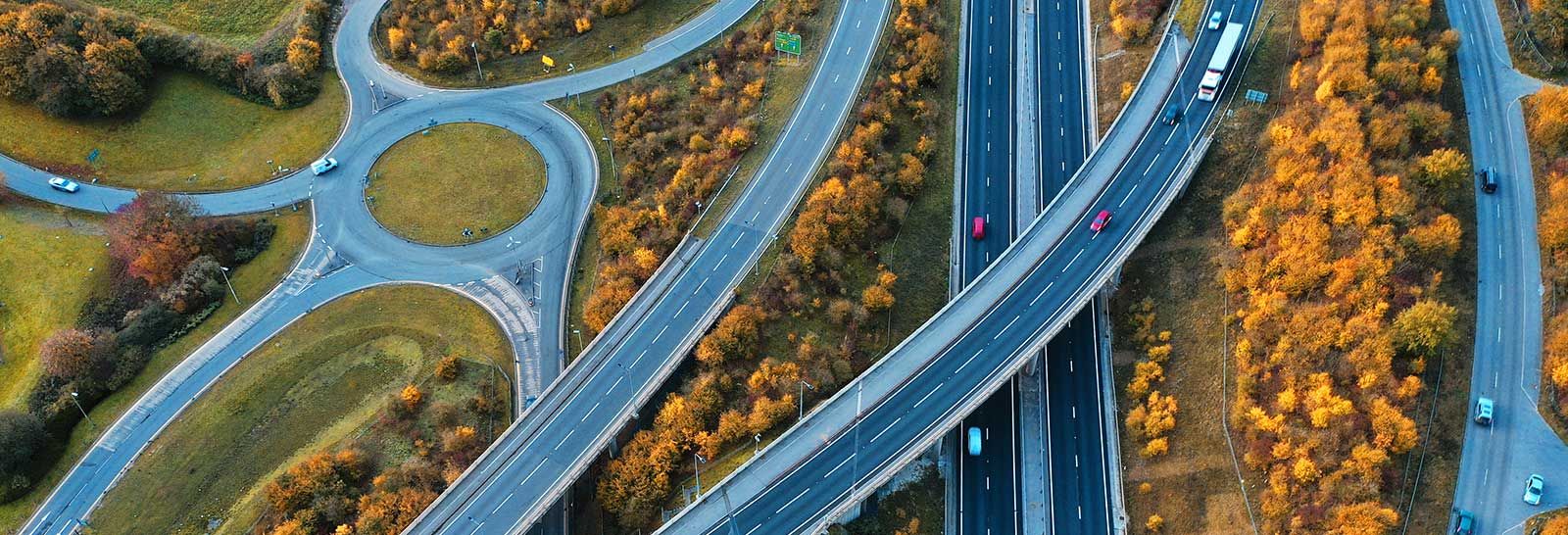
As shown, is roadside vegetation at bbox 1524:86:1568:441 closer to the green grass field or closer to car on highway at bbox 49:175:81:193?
the green grass field

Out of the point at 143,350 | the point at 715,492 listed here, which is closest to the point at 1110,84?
the point at 715,492

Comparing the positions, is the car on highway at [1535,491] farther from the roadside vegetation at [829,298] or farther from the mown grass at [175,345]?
the mown grass at [175,345]

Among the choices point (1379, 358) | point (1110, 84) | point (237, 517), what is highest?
point (1110, 84)

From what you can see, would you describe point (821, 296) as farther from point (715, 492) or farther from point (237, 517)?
point (237, 517)

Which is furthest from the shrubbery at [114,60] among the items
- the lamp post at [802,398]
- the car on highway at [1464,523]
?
the car on highway at [1464,523]

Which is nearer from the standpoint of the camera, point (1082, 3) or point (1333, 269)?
point (1333, 269)

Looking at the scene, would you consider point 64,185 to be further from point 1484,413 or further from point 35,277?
point 1484,413
